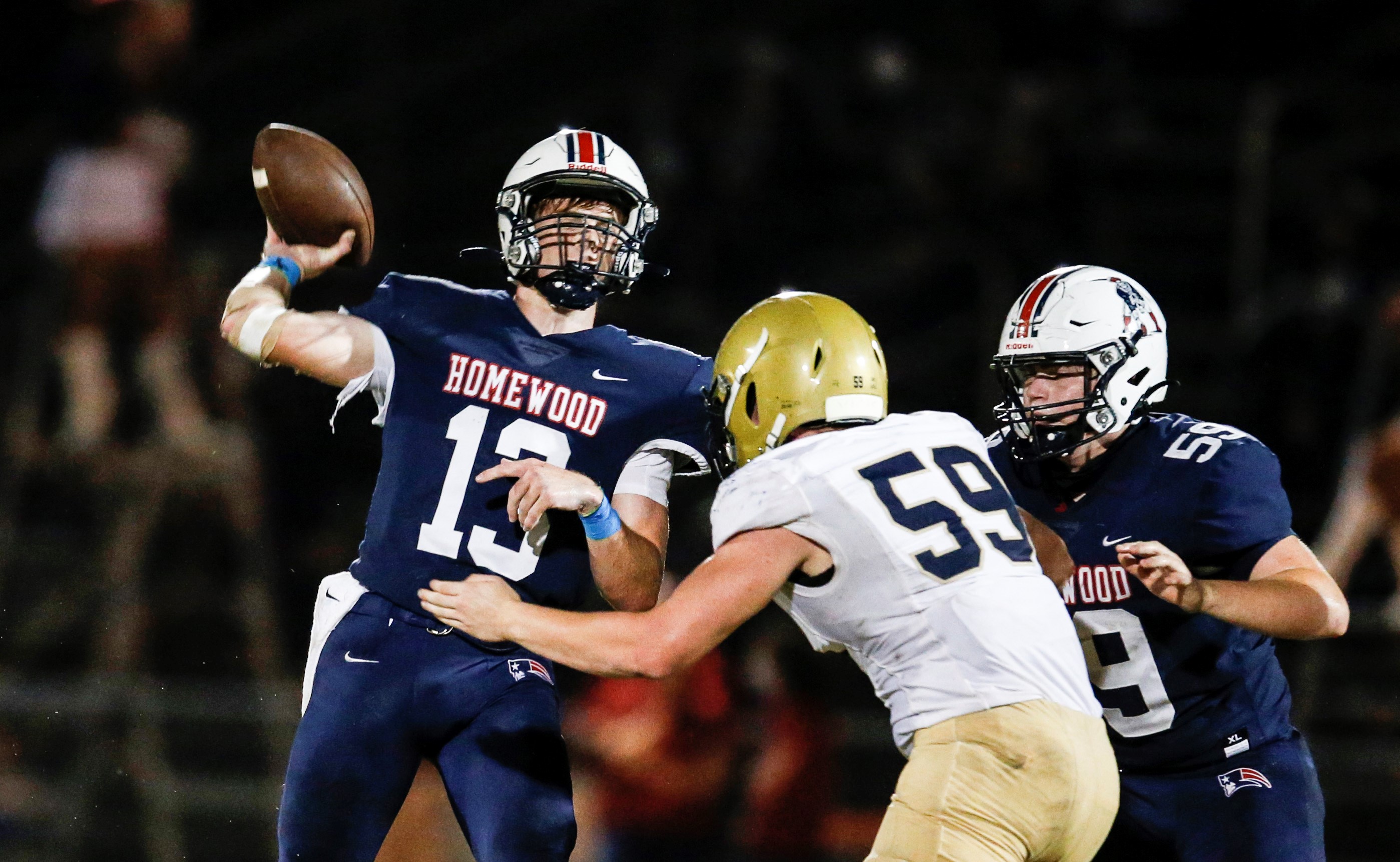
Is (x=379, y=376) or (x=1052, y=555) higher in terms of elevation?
(x=379, y=376)

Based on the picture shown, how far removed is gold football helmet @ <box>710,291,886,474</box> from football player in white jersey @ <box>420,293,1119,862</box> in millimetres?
83

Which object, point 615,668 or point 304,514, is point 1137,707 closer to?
point 615,668

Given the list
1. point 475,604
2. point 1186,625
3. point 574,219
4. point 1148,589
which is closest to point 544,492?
point 475,604

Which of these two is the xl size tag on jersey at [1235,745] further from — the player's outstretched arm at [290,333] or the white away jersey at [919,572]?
the player's outstretched arm at [290,333]

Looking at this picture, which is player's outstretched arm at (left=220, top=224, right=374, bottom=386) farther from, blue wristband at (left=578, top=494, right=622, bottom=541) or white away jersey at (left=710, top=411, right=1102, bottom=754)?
white away jersey at (left=710, top=411, right=1102, bottom=754)

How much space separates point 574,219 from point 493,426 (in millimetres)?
572

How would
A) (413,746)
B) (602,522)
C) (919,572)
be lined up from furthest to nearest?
(413,746), (602,522), (919,572)

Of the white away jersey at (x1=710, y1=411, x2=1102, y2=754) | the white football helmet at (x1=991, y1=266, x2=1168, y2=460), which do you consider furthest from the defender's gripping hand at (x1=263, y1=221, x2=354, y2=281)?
the white football helmet at (x1=991, y1=266, x2=1168, y2=460)

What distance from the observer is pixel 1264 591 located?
3.23 metres

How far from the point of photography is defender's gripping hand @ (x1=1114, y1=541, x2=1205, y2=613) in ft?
10.1

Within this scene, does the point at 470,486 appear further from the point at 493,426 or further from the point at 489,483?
the point at 493,426

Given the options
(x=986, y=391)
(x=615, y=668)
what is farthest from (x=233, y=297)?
(x=986, y=391)

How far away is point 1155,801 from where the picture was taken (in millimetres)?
3564

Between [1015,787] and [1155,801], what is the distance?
A: 99 cm
